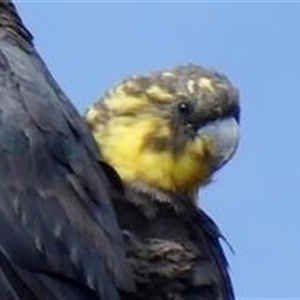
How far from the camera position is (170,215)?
14.3ft

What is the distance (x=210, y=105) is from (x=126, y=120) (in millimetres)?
188

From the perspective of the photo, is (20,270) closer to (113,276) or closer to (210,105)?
(113,276)

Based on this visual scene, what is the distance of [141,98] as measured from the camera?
4500 mm

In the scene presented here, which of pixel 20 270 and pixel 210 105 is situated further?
pixel 210 105

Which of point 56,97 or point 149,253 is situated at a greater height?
point 56,97

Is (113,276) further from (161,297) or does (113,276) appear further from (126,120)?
(126,120)

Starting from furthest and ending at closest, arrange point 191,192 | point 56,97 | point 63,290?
point 191,192 < point 56,97 < point 63,290

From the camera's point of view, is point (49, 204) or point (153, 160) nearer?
point (49, 204)

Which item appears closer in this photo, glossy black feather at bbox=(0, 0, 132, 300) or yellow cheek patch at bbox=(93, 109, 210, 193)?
glossy black feather at bbox=(0, 0, 132, 300)

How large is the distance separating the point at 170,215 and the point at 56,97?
39 centimetres

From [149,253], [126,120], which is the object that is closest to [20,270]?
[149,253]

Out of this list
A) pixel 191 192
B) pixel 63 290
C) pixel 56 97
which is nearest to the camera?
pixel 63 290

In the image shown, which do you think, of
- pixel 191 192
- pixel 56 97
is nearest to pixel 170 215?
pixel 191 192

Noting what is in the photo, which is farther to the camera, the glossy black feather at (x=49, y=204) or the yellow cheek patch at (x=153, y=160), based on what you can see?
the yellow cheek patch at (x=153, y=160)
